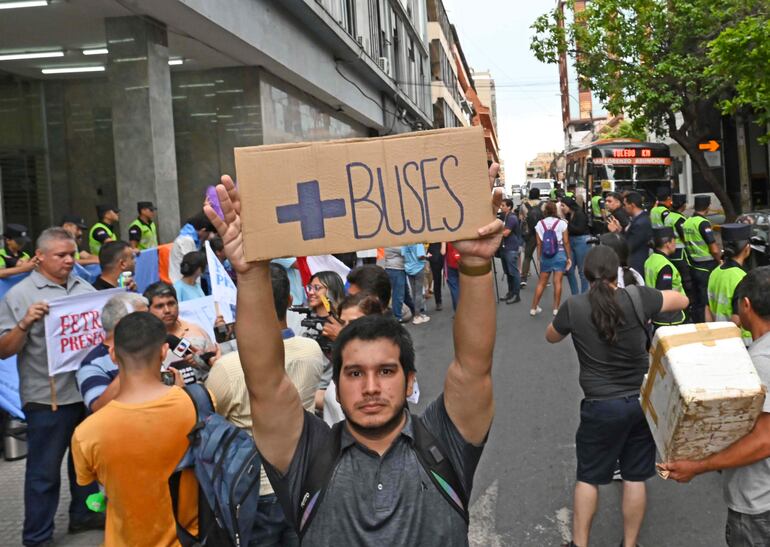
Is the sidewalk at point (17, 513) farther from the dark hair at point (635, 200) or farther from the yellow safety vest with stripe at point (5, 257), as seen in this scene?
the dark hair at point (635, 200)

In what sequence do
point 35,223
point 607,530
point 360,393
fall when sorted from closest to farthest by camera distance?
point 360,393 < point 607,530 < point 35,223

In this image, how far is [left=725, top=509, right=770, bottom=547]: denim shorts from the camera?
312 centimetres

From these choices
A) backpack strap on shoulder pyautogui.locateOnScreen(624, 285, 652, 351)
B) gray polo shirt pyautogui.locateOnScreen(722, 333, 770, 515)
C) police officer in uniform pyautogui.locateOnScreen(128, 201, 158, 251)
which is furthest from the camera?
police officer in uniform pyautogui.locateOnScreen(128, 201, 158, 251)

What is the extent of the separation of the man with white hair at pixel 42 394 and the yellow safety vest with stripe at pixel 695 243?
23.1 feet

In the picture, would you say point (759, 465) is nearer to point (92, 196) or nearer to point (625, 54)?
point (92, 196)

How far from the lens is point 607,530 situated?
197 inches

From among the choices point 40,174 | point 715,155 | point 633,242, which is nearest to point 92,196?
point 40,174

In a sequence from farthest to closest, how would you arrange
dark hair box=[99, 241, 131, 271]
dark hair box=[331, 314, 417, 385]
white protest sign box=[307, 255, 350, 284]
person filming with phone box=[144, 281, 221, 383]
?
white protest sign box=[307, 255, 350, 284] → dark hair box=[99, 241, 131, 271] → person filming with phone box=[144, 281, 221, 383] → dark hair box=[331, 314, 417, 385]

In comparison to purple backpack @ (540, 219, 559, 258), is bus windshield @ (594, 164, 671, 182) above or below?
above

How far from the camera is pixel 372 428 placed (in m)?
2.31

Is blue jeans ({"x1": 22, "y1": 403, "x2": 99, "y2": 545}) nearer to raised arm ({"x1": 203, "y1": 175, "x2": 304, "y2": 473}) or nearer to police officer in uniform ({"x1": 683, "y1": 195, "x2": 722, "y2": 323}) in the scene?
raised arm ({"x1": 203, "y1": 175, "x2": 304, "y2": 473})

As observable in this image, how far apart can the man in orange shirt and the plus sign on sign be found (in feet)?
4.61

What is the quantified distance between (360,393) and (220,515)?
1374 millimetres

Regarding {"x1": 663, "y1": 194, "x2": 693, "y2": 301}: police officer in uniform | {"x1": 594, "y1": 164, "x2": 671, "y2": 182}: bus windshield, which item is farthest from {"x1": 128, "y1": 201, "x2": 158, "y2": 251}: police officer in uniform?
{"x1": 594, "y1": 164, "x2": 671, "y2": 182}: bus windshield
